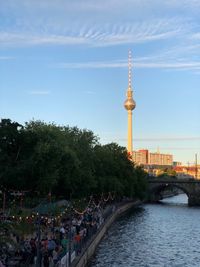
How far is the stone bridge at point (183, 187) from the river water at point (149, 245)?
61.6 metres

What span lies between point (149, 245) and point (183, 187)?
93.4m

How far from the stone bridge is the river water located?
6160cm

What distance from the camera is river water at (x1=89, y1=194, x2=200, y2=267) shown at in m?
43.6

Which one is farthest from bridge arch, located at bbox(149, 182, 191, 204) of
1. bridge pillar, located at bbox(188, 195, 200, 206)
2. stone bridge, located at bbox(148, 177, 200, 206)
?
bridge pillar, located at bbox(188, 195, 200, 206)

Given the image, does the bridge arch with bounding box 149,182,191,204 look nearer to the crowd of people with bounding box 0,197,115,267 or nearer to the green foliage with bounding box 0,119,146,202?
the green foliage with bounding box 0,119,146,202

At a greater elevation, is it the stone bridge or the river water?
the stone bridge

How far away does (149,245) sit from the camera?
5338cm

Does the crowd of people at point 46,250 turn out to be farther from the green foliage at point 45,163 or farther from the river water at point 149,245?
the green foliage at point 45,163

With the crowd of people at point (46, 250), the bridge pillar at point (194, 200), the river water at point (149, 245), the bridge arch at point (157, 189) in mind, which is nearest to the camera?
the crowd of people at point (46, 250)

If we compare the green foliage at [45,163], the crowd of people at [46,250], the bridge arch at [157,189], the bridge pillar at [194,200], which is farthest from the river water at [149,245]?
the bridge arch at [157,189]

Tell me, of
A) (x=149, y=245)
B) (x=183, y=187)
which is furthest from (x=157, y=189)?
(x=149, y=245)

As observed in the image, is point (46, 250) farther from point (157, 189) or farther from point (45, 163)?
point (157, 189)

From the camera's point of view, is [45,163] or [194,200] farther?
[194,200]

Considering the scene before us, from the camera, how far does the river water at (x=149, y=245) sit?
43562mm
